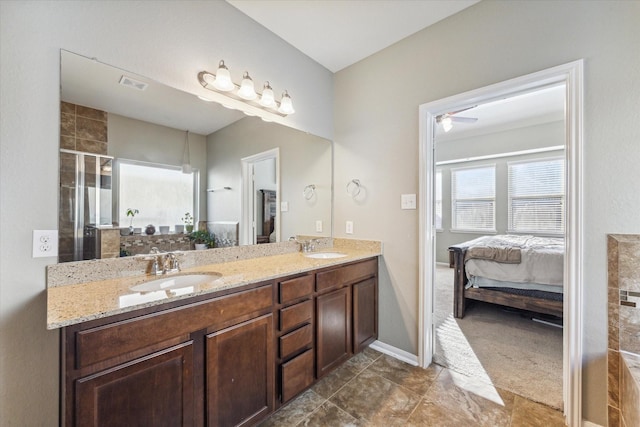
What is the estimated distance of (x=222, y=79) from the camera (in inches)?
68.3

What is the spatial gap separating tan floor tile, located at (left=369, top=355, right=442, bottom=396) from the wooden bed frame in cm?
123

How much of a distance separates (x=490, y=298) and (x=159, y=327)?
10.7 feet

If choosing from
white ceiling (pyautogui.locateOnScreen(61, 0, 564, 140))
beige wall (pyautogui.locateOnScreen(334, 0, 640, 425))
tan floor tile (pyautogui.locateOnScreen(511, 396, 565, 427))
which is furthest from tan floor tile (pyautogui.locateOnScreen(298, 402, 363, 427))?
white ceiling (pyautogui.locateOnScreen(61, 0, 564, 140))

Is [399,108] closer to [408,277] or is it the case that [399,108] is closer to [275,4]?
[275,4]

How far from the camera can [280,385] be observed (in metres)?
1.56

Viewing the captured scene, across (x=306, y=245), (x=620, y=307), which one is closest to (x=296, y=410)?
(x=306, y=245)

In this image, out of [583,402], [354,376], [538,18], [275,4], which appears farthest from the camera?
[354,376]

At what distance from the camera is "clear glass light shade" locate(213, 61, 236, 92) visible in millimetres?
1728

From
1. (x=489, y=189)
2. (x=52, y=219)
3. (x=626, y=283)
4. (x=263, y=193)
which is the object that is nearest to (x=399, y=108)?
(x=263, y=193)

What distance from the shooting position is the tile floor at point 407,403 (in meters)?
1.59

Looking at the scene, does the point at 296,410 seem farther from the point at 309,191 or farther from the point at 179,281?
the point at 309,191

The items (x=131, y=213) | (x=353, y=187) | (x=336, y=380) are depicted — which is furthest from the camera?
(x=353, y=187)

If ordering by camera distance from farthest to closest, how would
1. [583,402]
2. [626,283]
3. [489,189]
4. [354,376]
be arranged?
1. [489,189]
2. [354,376]
3. [583,402]
4. [626,283]

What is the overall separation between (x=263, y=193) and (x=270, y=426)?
159cm
